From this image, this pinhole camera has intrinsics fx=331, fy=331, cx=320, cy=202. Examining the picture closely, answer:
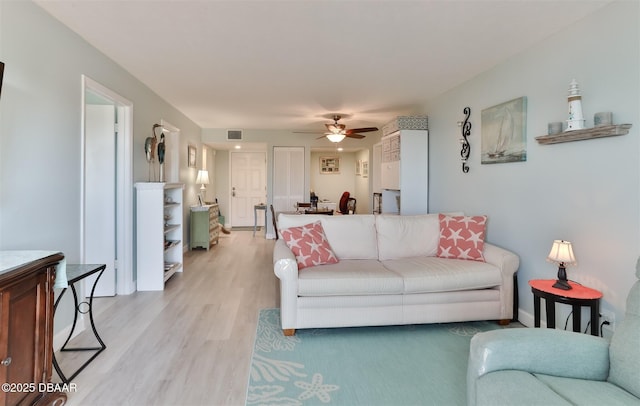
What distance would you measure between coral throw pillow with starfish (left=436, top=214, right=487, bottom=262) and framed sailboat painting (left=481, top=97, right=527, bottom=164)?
632mm

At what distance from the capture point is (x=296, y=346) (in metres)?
2.45

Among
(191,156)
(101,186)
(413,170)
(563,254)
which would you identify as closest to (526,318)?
(563,254)

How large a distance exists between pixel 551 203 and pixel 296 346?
227 centimetres

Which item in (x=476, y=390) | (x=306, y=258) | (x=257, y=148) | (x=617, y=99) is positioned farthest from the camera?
(x=257, y=148)

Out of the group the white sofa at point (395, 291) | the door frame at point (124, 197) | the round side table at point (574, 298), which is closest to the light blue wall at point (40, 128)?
the door frame at point (124, 197)

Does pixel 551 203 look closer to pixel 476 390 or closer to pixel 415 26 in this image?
pixel 415 26

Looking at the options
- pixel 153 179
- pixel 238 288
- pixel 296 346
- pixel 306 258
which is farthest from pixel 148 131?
pixel 296 346

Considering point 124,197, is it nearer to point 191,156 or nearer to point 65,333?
point 65,333

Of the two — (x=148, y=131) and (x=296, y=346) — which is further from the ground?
(x=148, y=131)

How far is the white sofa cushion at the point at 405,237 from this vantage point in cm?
329

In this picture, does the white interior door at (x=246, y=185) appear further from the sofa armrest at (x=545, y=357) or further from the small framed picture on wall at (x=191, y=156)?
the sofa armrest at (x=545, y=357)

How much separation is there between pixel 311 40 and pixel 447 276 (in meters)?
2.21

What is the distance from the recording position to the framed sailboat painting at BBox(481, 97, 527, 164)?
290 cm

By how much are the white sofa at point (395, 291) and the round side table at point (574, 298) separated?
412 millimetres
